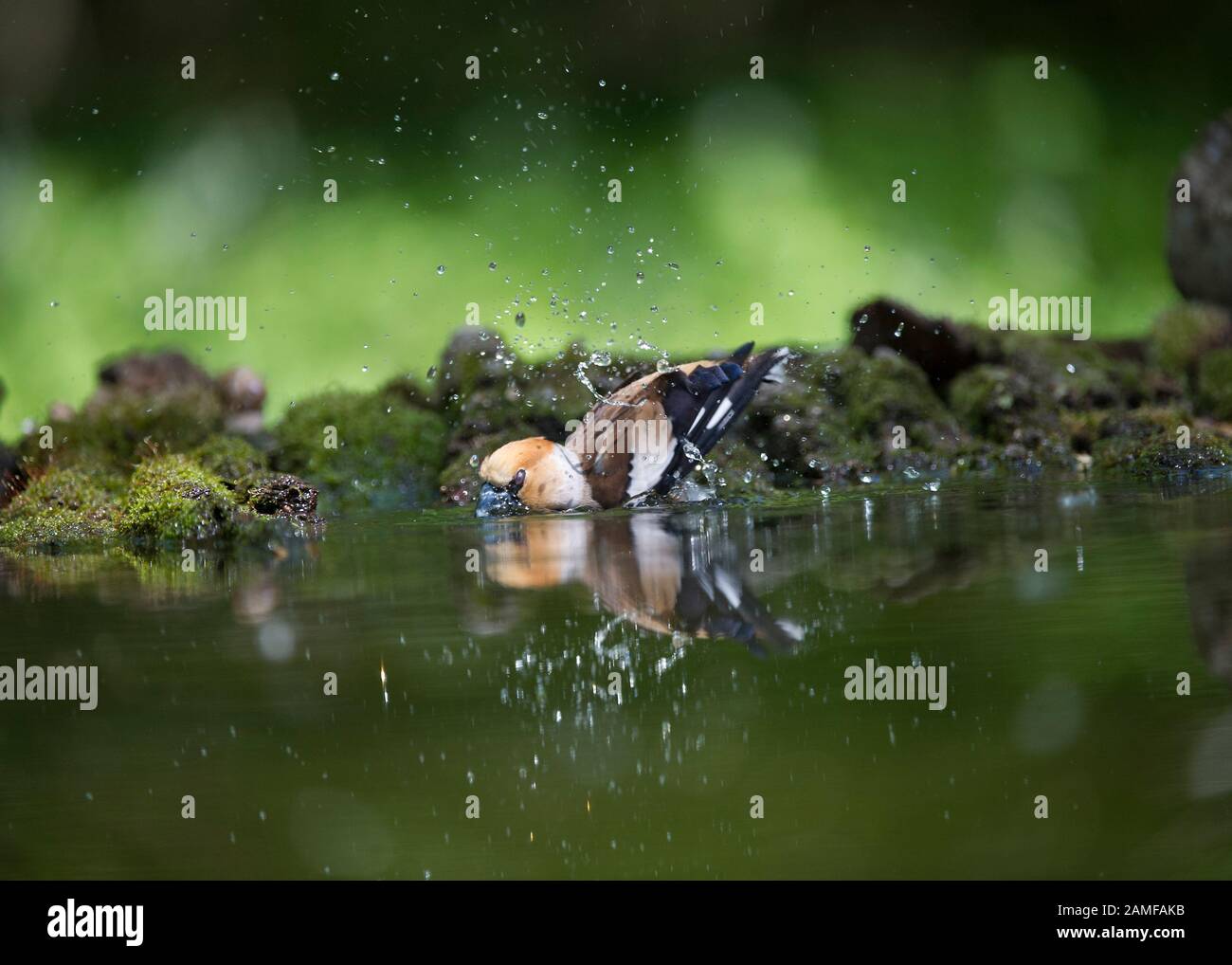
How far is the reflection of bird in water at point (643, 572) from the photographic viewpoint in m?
2.29

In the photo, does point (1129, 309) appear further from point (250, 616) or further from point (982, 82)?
point (250, 616)

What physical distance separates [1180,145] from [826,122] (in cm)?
Result: 193

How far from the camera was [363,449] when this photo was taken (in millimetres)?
5383

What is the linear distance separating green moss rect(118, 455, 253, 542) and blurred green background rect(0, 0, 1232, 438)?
8.03ft

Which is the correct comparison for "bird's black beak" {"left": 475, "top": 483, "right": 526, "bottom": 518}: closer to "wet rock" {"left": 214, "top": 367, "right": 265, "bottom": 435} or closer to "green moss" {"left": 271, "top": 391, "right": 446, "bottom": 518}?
"green moss" {"left": 271, "top": 391, "right": 446, "bottom": 518}

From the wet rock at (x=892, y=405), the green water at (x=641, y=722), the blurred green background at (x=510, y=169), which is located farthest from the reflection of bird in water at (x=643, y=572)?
the blurred green background at (x=510, y=169)

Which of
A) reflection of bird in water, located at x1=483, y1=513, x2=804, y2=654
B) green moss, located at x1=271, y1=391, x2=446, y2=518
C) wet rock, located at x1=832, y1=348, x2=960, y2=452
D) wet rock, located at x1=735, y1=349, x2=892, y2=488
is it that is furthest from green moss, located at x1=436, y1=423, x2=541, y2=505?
wet rock, located at x1=832, y1=348, x2=960, y2=452

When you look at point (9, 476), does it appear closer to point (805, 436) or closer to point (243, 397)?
point (243, 397)

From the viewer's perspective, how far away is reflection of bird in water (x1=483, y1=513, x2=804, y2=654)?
7.52ft
